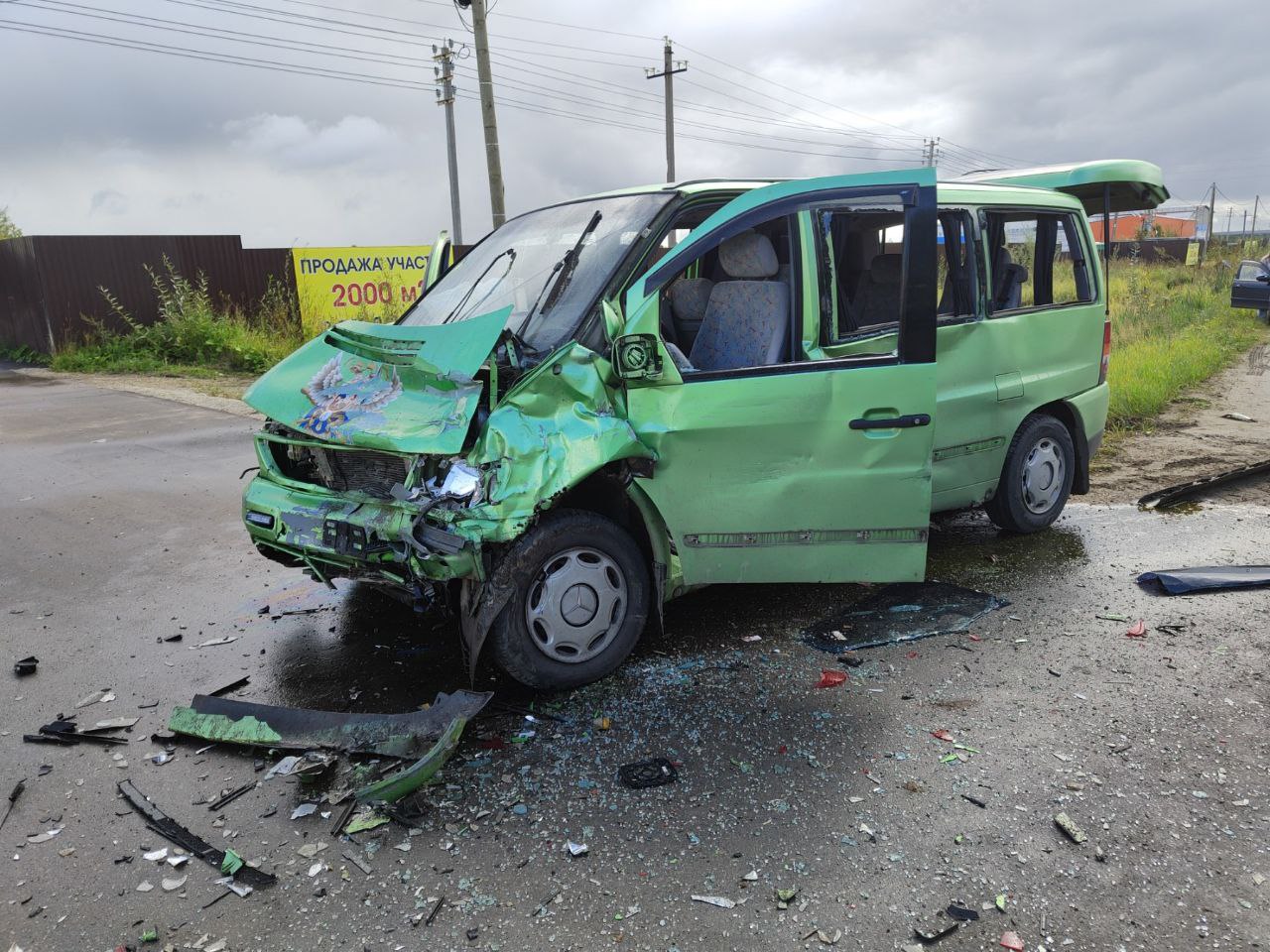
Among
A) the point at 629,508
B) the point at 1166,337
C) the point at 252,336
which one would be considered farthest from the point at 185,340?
the point at 1166,337

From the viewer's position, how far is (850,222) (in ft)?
16.2

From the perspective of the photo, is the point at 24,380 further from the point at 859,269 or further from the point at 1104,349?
the point at 1104,349

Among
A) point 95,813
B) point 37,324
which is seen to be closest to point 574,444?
point 95,813

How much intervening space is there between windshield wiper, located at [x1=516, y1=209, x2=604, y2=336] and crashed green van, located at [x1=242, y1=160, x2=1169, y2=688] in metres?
0.01

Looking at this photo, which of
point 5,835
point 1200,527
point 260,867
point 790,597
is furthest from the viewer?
point 1200,527

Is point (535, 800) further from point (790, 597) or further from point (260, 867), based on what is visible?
point (790, 597)

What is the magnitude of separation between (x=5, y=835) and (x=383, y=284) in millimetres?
16485

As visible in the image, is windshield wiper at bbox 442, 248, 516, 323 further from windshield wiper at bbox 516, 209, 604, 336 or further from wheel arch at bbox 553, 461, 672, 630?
wheel arch at bbox 553, 461, 672, 630

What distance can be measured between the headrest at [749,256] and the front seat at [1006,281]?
1593 mm

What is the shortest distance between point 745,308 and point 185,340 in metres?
15.1

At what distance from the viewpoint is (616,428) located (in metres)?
3.59

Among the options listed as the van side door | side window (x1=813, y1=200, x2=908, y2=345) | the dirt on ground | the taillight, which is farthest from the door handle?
the dirt on ground

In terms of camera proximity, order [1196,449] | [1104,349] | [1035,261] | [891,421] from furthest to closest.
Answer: [1196,449]
[1104,349]
[1035,261]
[891,421]

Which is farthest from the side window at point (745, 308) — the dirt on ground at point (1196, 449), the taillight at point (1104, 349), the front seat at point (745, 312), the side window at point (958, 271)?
the dirt on ground at point (1196, 449)
